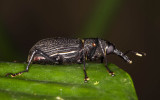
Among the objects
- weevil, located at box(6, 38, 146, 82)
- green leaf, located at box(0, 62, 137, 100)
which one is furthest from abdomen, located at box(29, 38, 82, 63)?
green leaf, located at box(0, 62, 137, 100)

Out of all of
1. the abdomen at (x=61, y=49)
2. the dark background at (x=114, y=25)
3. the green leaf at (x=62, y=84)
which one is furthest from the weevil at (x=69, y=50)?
the dark background at (x=114, y=25)

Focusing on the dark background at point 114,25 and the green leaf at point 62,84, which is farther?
the dark background at point 114,25

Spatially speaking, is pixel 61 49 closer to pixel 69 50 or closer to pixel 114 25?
pixel 69 50

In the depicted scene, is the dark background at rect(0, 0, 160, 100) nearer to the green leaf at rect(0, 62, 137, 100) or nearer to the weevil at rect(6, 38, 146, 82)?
the weevil at rect(6, 38, 146, 82)

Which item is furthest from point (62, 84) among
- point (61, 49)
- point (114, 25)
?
point (114, 25)

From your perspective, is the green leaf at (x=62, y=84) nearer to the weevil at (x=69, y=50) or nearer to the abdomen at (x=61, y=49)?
the weevil at (x=69, y=50)

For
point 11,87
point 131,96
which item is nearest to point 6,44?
point 11,87
